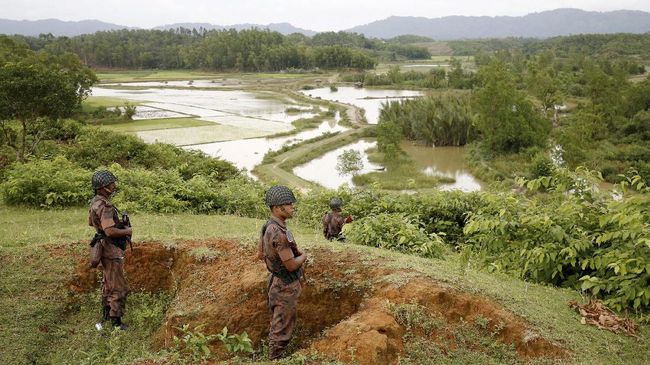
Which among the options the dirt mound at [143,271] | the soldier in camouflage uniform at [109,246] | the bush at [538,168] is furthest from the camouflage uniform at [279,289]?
the bush at [538,168]

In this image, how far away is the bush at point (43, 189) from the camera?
1291cm

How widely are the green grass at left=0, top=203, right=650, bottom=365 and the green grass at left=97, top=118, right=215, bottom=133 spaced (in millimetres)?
36692

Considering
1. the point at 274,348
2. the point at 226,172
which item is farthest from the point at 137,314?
the point at 226,172

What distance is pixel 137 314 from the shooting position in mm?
6754

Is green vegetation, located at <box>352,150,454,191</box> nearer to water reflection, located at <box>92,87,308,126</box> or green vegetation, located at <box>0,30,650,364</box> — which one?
green vegetation, located at <box>0,30,650,364</box>

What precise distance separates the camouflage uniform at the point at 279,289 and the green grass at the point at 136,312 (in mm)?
1309

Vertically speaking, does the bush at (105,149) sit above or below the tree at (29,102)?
below

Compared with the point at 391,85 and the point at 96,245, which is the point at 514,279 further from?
the point at 391,85

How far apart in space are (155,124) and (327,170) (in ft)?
68.6

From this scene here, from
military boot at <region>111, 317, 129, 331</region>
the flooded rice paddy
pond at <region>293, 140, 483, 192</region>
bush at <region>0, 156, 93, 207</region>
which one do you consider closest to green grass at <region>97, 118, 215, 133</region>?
the flooded rice paddy

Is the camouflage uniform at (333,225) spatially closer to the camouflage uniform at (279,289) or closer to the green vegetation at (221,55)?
the camouflage uniform at (279,289)

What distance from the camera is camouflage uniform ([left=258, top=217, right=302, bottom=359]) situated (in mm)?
5266

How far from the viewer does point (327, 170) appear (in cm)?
3325

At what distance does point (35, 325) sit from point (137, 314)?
1.24 m
